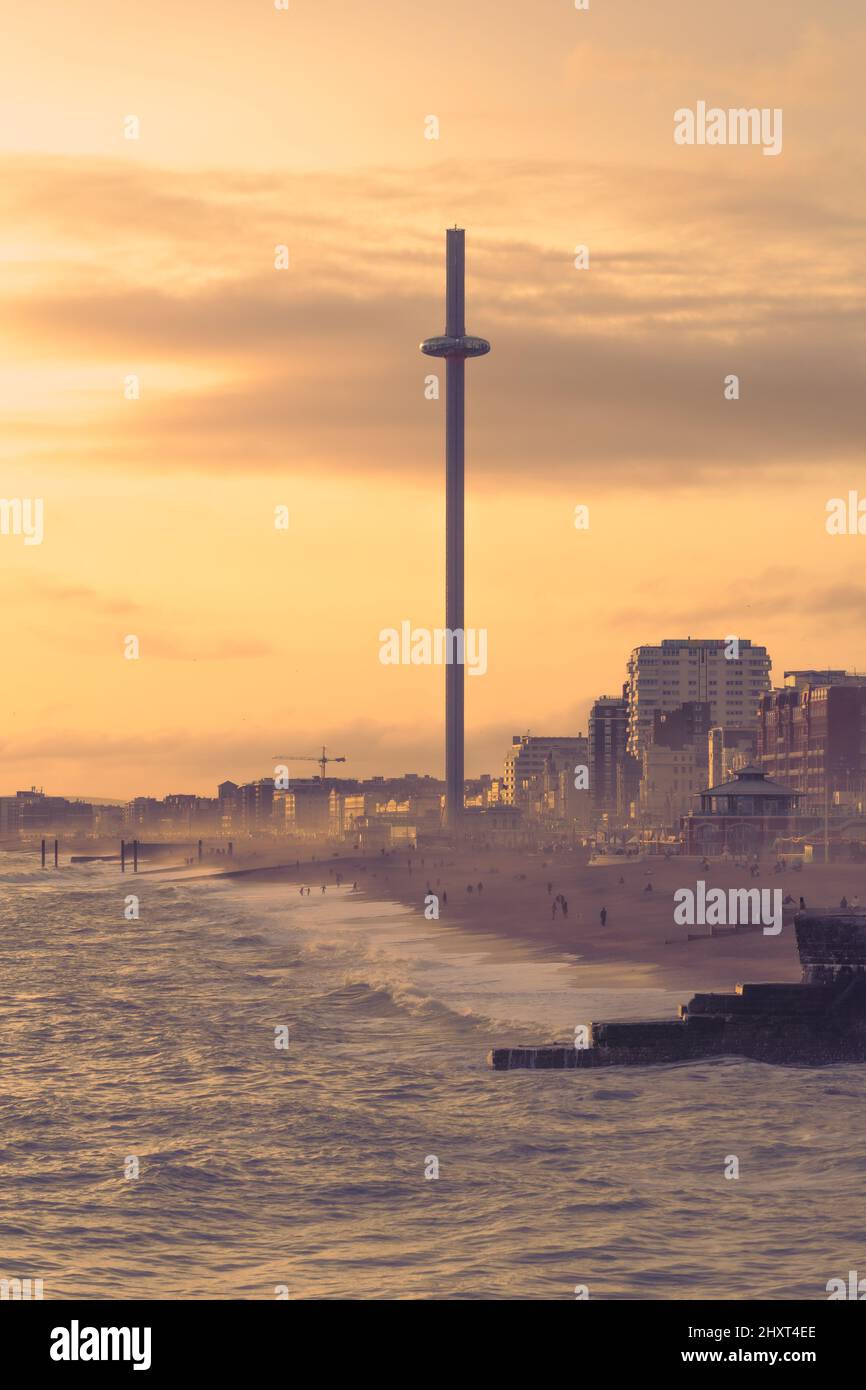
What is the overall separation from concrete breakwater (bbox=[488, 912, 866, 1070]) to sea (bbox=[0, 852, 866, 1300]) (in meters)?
0.82

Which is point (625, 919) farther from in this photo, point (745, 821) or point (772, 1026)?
point (745, 821)

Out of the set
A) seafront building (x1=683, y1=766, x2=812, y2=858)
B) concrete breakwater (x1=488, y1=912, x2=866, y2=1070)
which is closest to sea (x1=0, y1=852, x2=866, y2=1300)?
concrete breakwater (x1=488, y1=912, x2=866, y2=1070)

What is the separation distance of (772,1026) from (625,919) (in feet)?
154

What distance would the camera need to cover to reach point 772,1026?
39.3 metres

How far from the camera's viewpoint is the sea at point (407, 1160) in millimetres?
21750

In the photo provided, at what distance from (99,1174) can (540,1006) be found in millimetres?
22526

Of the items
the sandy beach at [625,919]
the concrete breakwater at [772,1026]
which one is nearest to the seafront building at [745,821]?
the sandy beach at [625,919]

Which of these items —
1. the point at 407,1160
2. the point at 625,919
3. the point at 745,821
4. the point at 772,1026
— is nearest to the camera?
the point at 407,1160

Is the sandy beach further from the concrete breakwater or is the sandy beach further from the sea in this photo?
the concrete breakwater

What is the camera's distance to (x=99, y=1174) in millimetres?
28594

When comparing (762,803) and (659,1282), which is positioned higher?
(762,803)

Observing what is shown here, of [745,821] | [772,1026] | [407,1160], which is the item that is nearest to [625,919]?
[772,1026]
